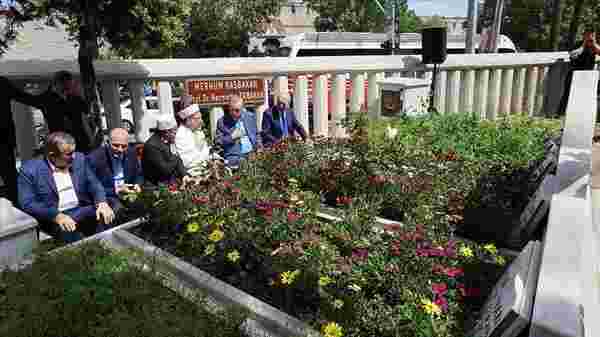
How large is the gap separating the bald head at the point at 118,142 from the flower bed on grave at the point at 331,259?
0.90 m

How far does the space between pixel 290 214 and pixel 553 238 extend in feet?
6.52

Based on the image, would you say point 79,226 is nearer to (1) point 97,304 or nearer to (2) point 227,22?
(1) point 97,304

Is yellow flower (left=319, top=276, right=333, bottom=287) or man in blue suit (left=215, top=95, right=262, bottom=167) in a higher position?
man in blue suit (left=215, top=95, right=262, bottom=167)

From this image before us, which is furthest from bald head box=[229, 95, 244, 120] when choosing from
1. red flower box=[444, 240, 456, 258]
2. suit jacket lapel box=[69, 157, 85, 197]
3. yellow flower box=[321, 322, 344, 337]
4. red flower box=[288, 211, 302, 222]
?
yellow flower box=[321, 322, 344, 337]

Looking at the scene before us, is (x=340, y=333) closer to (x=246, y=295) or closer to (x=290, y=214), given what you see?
(x=246, y=295)

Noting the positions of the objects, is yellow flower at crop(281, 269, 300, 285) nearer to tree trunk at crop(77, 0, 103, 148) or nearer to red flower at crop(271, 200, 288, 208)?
red flower at crop(271, 200, 288, 208)

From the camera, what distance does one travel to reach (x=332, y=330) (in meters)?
2.26

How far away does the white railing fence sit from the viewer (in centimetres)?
522

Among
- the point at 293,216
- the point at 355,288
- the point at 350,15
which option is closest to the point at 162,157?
the point at 293,216

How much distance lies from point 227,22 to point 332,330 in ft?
105

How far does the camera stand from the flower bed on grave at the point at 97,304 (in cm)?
245

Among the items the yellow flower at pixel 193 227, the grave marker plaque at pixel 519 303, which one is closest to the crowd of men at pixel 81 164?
the yellow flower at pixel 193 227

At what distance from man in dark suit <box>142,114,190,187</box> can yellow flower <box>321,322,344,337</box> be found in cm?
268

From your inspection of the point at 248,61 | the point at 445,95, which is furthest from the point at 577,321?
the point at 445,95
